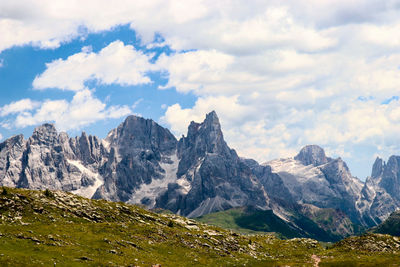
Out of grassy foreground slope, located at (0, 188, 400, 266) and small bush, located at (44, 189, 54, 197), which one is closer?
grassy foreground slope, located at (0, 188, 400, 266)

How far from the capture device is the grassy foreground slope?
224ft

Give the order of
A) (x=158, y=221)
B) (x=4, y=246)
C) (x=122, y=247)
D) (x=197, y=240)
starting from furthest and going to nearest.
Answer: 1. (x=158, y=221)
2. (x=197, y=240)
3. (x=122, y=247)
4. (x=4, y=246)

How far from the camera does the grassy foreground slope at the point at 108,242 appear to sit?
2687 inches

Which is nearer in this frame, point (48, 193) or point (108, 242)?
point (108, 242)

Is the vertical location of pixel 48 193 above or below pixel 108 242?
above

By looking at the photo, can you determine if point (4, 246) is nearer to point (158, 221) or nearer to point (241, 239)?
point (158, 221)

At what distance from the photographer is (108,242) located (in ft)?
262

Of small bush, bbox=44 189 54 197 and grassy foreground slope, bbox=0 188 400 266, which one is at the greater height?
small bush, bbox=44 189 54 197

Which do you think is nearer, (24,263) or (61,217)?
(24,263)

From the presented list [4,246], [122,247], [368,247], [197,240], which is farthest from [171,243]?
[368,247]

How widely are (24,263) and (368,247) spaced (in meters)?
89.3

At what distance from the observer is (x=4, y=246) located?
6519cm

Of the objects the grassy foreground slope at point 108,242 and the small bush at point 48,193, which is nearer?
the grassy foreground slope at point 108,242

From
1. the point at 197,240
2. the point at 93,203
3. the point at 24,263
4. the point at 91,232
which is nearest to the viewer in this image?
the point at 24,263
